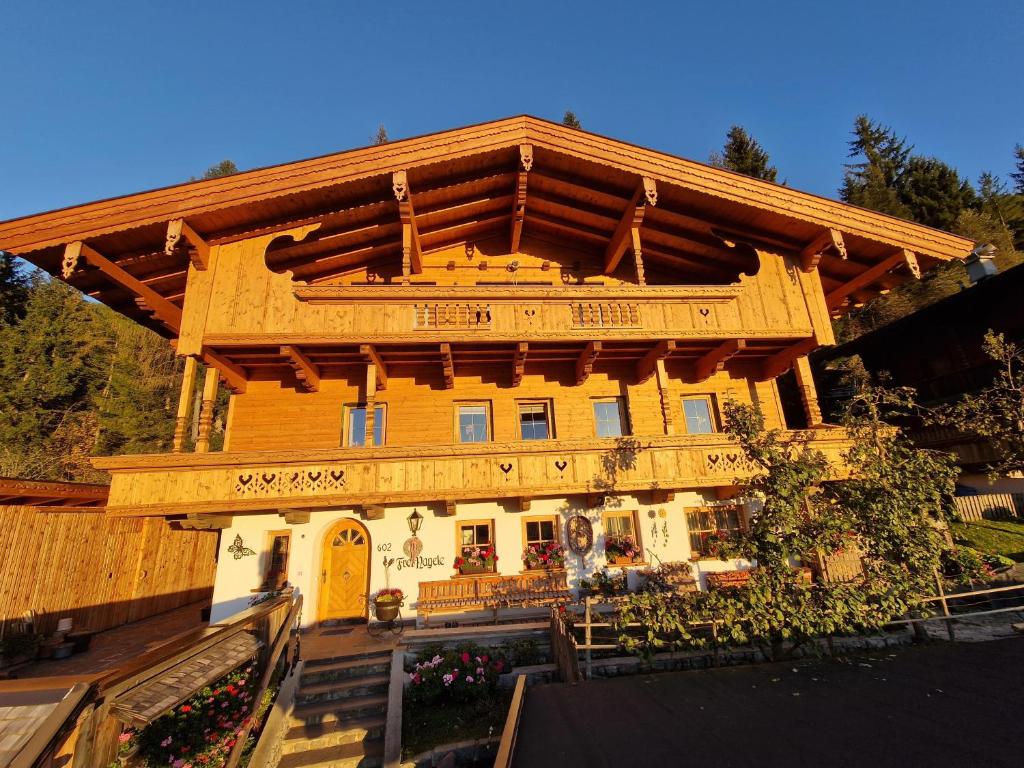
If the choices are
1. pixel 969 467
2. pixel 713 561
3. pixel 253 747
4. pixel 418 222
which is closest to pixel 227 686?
pixel 253 747

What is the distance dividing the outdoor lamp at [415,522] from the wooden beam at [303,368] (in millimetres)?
5078

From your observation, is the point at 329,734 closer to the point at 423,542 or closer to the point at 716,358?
the point at 423,542

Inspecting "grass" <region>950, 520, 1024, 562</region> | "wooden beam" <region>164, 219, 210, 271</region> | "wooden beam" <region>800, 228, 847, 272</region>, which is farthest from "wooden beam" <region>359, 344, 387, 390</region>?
"grass" <region>950, 520, 1024, 562</region>

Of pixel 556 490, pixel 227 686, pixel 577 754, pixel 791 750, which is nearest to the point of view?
pixel 791 750

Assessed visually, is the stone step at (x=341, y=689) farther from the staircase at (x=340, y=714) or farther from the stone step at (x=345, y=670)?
the stone step at (x=345, y=670)

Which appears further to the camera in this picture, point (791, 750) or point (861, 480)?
point (861, 480)

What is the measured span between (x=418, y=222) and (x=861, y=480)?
547 inches

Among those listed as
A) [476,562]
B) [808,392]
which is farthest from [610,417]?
[476,562]

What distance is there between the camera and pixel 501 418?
48.8 feet

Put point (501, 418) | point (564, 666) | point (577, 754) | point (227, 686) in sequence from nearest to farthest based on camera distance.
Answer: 1. point (577, 754)
2. point (227, 686)
3. point (564, 666)
4. point (501, 418)

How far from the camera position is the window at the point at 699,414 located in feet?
51.0

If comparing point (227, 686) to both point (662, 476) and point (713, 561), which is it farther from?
point (713, 561)

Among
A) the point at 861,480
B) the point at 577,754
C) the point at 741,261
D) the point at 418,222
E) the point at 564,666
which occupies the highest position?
the point at 418,222

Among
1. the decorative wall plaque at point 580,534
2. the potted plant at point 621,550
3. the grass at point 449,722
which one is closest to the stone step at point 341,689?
the grass at point 449,722
